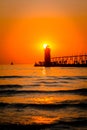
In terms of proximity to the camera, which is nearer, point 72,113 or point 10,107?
point 72,113

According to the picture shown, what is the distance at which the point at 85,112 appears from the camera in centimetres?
1410

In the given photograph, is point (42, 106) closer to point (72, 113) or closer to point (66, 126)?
point (72, 113)

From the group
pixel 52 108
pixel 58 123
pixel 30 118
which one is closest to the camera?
pixel 58 123

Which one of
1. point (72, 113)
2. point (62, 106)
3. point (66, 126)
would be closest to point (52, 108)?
point (62, 106)

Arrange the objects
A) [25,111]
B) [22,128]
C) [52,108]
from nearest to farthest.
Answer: [22,128] → [25,111] → [52,108]

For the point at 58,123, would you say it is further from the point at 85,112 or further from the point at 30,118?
the point at 85,112

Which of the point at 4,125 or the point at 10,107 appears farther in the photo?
the point at 10,107

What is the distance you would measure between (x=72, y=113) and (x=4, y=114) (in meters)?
3.33

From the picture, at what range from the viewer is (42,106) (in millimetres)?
16297

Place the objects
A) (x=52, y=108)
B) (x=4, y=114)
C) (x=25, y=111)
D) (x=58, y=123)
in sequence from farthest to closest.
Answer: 1. (x=52, y=108)
2. (x=25, y=111)
3. (x=4, y=114)
4. (x=58, y=123)

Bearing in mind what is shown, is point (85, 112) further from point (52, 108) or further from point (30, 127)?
point (30, 127)

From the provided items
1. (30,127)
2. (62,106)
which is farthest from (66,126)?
(62,106)

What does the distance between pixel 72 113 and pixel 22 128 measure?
3.72 m

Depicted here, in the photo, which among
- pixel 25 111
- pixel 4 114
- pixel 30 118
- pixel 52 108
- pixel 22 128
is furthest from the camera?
pixel 52 108
